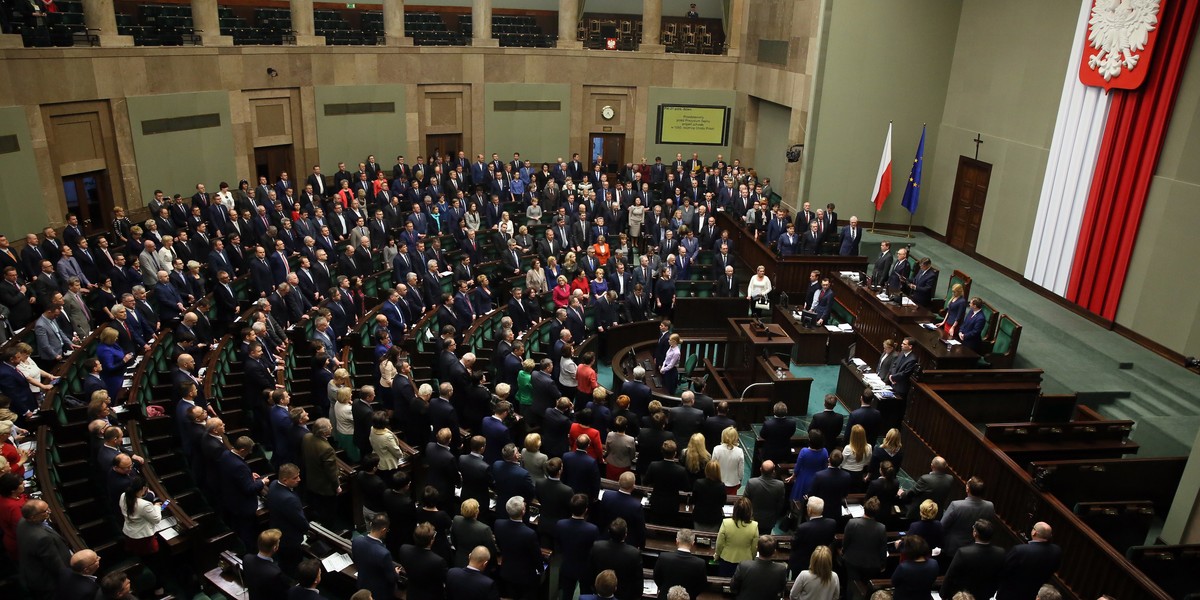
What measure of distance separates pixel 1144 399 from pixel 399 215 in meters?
11.8

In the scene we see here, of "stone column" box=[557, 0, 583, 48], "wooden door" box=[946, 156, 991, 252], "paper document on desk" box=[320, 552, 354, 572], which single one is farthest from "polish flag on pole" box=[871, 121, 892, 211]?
"paper document on desk" box=[320, 552, 354, 572]

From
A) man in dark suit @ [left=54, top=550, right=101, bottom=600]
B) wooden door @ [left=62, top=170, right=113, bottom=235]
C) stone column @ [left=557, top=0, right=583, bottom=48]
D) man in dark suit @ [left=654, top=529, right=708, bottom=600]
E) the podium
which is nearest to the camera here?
man in dark suit @ [left=54, top=550, right=101, bottom=600]

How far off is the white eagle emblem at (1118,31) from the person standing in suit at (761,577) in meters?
9.91

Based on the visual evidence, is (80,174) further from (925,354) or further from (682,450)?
(925,354)

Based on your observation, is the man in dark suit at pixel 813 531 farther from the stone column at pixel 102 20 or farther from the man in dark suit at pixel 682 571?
the stone column at pixel 102 20

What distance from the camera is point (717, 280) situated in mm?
12789

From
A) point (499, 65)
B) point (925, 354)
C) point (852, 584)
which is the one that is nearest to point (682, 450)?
point (852, 584)

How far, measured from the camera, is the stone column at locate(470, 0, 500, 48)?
18703 millimetres

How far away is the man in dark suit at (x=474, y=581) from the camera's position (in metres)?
4.87

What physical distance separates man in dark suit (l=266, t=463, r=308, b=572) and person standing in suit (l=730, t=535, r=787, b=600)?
123 inches

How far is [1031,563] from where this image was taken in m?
5.49

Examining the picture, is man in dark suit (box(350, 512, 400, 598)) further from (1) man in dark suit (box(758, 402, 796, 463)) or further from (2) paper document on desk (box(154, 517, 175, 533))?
(1) man in dark suit (box(758, 402, 796, 463))

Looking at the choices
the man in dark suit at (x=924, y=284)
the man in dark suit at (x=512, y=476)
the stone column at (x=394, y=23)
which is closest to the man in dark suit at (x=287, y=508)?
the man in dark suit at (x=512, y=476)

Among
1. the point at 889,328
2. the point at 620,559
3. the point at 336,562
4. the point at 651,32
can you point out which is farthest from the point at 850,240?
the point at 336,562
